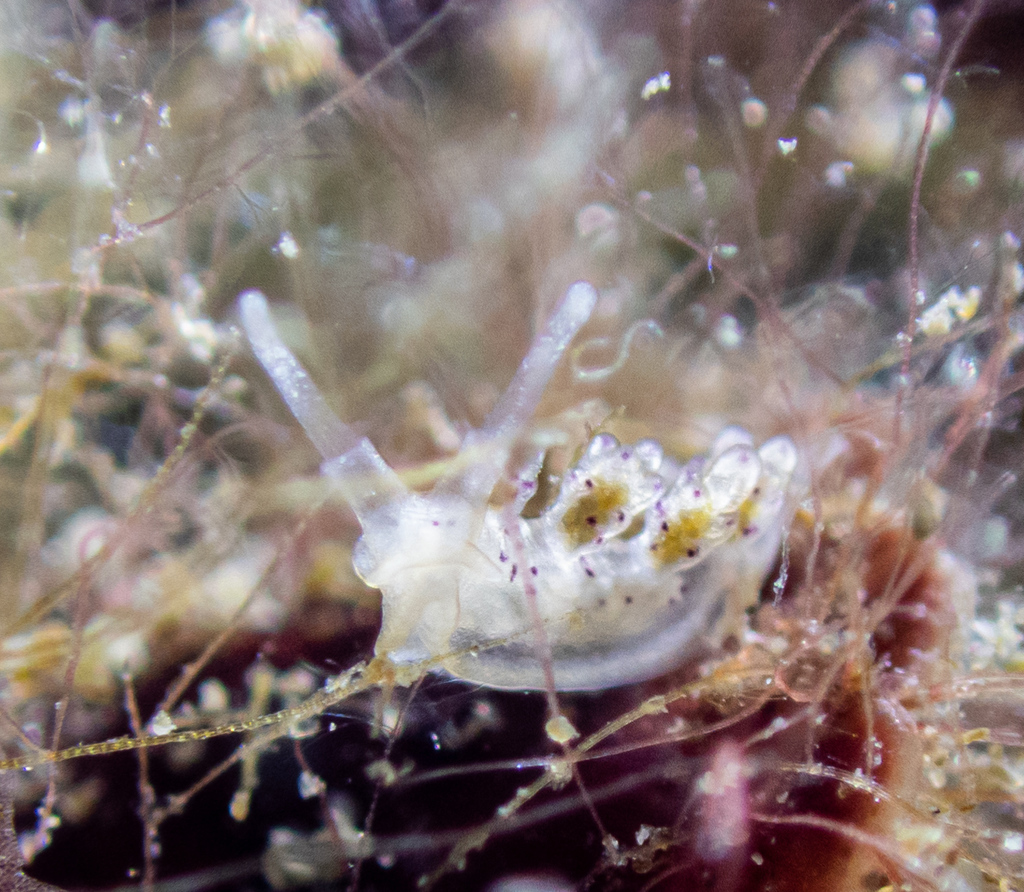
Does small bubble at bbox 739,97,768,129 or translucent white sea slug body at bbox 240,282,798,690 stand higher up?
small bubble at bbox 739,97,768,129

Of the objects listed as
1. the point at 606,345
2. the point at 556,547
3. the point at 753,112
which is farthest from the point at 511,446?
the point at 753,112

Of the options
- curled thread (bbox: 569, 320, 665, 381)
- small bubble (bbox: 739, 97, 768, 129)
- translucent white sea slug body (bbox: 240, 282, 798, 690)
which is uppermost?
small bubble (bbox: 739, 97, 768, 129)

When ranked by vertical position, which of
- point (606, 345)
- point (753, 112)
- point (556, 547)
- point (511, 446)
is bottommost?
point (556, 547)

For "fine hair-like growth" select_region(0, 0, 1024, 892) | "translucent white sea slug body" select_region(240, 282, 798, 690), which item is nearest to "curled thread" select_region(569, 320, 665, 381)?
"fine hair-like growth" select_region(0, 0, 1024, 892)

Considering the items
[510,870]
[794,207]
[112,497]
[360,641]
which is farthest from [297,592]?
[794,207]

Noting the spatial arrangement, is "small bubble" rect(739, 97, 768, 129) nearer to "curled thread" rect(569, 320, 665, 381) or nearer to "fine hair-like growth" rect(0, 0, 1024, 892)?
"fine hair-like growth" rect(0, 0, 1024, 892)

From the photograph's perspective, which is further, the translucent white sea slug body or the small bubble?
the small bubble

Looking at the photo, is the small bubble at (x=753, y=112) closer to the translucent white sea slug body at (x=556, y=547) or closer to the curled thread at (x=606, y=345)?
the curled thread at (x=606, y=345)

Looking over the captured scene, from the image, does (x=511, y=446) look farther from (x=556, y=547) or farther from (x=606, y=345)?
(x=606, y=345)
